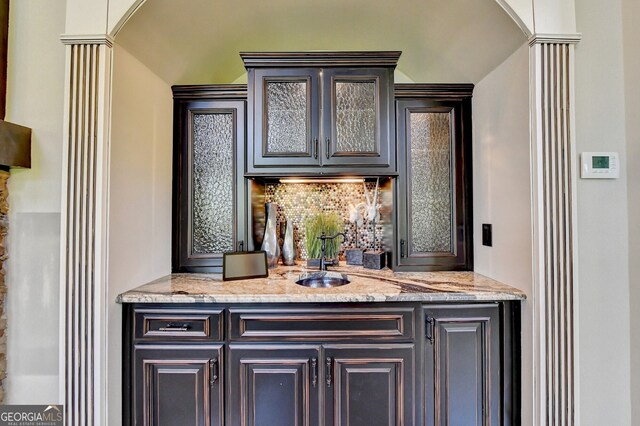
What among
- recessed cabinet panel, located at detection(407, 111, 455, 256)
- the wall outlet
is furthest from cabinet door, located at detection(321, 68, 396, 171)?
the wall outlet

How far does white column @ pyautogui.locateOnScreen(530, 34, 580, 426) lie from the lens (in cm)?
136

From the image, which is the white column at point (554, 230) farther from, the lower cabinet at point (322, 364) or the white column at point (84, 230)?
the white column at point (84, 230)

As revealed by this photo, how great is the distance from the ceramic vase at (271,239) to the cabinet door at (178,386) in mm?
706

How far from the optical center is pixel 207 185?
2.02 meters

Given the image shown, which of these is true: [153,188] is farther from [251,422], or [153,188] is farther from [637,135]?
[637,135]

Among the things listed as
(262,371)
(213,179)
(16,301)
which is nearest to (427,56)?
(213,179)

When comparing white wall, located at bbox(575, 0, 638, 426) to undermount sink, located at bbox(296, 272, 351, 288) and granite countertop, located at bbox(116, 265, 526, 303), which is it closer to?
granite countertop, located at bbox(116, 265, 526, 303)

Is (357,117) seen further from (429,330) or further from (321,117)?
(429,330)

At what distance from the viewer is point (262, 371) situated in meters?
1.49

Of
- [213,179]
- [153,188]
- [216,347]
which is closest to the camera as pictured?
[216,347]

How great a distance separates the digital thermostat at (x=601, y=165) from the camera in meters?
1.43

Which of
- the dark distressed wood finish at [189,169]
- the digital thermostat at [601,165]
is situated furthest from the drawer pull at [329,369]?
the digital thermostat at [601,165]

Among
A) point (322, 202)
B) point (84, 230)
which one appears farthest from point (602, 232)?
point (84, 230)

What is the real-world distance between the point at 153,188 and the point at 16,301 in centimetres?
82
